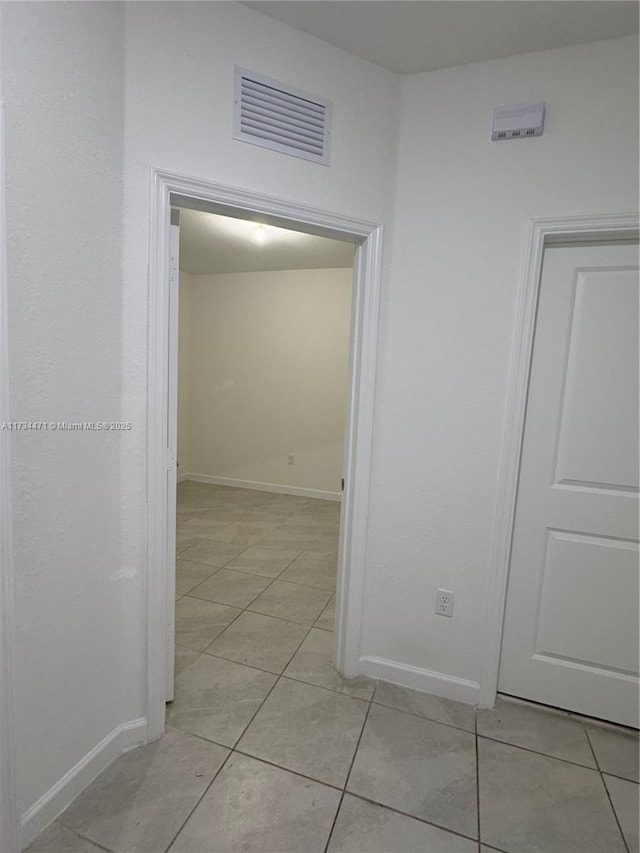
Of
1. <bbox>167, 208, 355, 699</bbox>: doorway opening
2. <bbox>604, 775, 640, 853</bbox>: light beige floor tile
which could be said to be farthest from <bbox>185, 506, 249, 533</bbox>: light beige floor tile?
<bbox>604, 775, 640, 853</bbox>: light beige floor tile

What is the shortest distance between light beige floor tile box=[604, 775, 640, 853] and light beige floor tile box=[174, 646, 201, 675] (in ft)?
5.69

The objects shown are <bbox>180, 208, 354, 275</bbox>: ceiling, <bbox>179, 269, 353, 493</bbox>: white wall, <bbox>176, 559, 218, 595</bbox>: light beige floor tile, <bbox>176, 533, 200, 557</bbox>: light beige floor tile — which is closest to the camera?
<bbox>176, 559, 218, 595</bbox>: light beige floor tile

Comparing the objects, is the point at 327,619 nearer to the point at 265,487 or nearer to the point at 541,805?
the point at 541,805

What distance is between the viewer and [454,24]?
1442mm

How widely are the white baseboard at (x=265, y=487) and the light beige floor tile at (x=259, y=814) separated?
3313 mm

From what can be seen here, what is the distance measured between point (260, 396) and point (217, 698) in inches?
142

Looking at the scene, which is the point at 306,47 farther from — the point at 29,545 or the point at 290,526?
the point at 290,526

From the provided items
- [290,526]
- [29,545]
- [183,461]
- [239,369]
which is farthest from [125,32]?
[183,461]

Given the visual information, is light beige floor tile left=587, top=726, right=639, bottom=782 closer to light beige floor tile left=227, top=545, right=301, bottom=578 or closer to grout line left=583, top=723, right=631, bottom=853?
grout line left=583, top=723, right=631, bottom=853

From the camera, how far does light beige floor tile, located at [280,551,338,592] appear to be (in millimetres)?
2910

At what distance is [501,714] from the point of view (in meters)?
1.80

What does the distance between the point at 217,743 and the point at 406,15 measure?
105 inches

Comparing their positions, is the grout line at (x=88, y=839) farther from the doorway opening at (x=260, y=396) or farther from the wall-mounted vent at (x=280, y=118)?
the wall-mounted vent at (x=280, y=118)

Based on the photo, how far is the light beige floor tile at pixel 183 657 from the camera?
2.00m
